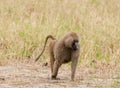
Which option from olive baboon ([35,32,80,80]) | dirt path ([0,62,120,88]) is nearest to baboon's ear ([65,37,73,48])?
olive baboon ([35,32,80,80])

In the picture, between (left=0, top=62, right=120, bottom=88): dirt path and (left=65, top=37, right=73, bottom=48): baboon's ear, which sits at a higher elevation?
(left=65, top=37, right=73, bottom=48): baboon's ear

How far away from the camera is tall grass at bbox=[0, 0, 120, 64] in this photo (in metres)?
9.88

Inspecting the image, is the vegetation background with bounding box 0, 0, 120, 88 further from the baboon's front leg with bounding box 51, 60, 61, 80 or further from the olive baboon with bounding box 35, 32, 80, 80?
the olive baboon with bounding box 35, 32, 80, 80

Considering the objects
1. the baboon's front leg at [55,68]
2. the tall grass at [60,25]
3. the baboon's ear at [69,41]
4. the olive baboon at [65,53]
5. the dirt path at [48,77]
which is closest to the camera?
the dirt path at [48,77]

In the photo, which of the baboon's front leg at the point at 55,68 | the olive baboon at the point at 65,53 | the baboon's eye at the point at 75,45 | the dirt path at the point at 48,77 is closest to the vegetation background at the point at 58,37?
the dirt path at the point at 48,77

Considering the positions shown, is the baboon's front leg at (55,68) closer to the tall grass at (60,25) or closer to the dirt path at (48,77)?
the dirt path at (48,77)

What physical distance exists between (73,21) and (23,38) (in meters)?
1.93

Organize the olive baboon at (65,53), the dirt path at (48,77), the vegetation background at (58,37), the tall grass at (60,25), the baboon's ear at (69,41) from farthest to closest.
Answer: the tall grass at (60,25)
the vegetation background at (58,37)
the olive baboon at (65,53)
the baboon's ear at (69,41)
the dirt path at (48,77)

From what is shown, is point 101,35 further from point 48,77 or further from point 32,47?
point 48,77

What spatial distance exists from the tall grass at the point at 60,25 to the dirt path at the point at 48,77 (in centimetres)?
51

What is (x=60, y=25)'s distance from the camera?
1134 cm

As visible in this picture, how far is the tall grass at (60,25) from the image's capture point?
988 centimetres

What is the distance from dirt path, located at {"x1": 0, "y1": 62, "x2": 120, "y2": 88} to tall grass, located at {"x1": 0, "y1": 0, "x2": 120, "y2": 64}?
51 centimetres

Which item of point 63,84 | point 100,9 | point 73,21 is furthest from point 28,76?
point 100,9
